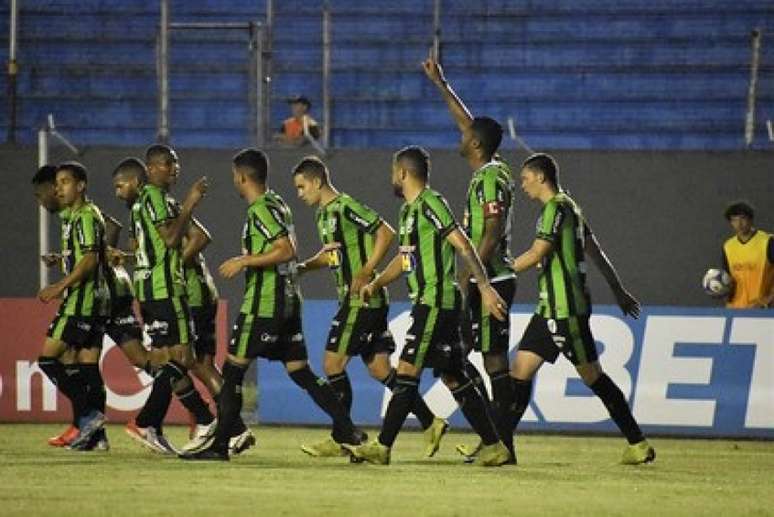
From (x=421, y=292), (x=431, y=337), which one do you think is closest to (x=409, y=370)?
(x=431, y=337)

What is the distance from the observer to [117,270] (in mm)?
15750

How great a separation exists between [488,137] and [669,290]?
23.7 feet

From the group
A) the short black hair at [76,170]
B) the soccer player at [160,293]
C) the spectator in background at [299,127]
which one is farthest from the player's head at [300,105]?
the soccer player at [160,293]

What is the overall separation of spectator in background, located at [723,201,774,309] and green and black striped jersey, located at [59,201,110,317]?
6491mm

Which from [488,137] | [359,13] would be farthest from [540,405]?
[359,13]

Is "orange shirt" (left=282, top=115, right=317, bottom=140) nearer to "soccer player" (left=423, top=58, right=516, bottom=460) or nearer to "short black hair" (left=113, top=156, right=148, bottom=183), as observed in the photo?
"short black hair" (left=113, top=156, right=148, bottom=183)

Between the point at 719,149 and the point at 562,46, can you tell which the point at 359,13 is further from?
the point at 719,149

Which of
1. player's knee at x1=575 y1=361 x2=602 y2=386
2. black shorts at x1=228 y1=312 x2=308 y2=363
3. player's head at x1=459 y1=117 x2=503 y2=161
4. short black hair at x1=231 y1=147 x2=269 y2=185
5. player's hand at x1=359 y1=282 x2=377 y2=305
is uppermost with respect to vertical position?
player's head at x1=459 y1=117 x2=503 y2=161

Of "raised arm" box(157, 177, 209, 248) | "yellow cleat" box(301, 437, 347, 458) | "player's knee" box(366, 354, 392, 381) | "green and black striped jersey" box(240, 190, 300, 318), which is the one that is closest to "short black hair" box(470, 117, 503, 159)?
"green and black striped jersey" box(240, 190, 300, 318)

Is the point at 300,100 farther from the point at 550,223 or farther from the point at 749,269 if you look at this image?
the point at 550,223

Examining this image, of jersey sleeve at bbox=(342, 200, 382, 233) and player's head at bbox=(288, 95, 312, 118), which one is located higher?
A: player's head at bbox=(288, 95, 312, 118)

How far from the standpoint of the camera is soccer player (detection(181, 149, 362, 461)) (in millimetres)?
13242

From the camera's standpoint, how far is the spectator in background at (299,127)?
20.6 m

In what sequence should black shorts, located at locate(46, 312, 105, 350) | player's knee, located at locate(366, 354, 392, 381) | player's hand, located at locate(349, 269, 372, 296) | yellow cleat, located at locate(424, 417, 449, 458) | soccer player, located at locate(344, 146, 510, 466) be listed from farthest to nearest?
1. black shorts, located at locate(46, 312, 105, 350)
2. player's knee, located at locate(366, 354, 392, 381)
3. yellow cleat, located at locate(424, 417, 449, 458)
4. player's hand, located at locate(349, 269, 372, 296)
5. soccer player, located at locate(344, 146, 510, 466)
